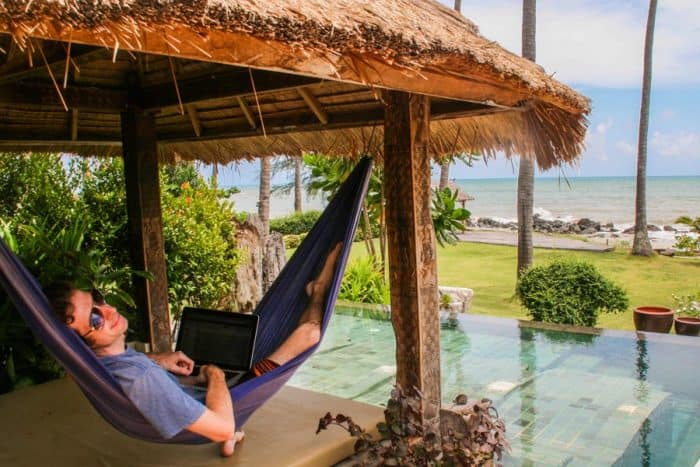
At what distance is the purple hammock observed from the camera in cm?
177

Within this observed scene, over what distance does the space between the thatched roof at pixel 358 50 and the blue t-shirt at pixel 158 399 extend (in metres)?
0.83

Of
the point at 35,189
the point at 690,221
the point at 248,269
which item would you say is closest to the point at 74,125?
the point at 35,189

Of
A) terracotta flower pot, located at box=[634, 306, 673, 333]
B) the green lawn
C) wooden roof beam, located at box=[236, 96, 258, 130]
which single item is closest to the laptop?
wooden roof beam, located at box=[236, 96, 258, 130]

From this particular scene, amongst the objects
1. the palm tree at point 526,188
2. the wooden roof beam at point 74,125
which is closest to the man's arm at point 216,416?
the wooden roof beam at point 74,125

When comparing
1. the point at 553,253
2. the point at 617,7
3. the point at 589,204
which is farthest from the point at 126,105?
the point at 617,7

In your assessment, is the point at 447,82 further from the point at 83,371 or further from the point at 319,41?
the point at 83,371

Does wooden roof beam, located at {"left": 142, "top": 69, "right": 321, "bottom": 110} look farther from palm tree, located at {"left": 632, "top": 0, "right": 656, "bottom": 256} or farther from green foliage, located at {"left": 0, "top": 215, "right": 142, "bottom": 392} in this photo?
palm tree, located at {"left": 632, "top": 0, "right": 656, "bottom": 256}

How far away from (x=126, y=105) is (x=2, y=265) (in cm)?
209

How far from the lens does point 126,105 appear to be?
3.68 meters

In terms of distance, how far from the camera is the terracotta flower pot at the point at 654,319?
5914 millimetres

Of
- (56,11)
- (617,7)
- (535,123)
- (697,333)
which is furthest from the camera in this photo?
(617,7)

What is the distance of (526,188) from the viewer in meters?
8.17

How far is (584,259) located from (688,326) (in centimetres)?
294

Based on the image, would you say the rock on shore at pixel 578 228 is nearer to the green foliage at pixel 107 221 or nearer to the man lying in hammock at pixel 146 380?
the green foliage at pixel 107 221
